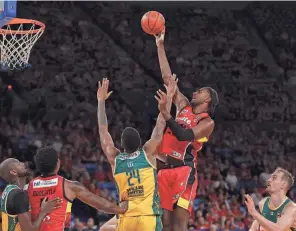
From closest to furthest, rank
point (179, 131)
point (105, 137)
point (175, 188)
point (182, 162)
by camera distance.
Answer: point (179, 131)
point (105, 137)
point (175, 188)
point (182, 162)

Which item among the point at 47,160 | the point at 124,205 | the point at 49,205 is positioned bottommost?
the point at 124,205

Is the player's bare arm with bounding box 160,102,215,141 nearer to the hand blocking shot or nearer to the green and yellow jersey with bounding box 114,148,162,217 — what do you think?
the hand blocking shot

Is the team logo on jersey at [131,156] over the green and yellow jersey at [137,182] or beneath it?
over

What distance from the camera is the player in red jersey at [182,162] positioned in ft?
26.4

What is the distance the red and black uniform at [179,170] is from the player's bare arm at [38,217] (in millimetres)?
1796

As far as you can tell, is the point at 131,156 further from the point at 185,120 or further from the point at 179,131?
the point at 185,120

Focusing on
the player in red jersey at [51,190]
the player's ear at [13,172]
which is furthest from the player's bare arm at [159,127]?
the player's ear at [13,172]

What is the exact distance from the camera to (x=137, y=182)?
7.37 m

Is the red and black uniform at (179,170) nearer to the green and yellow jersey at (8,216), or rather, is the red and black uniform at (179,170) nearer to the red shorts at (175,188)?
the red shorts at (175,188)

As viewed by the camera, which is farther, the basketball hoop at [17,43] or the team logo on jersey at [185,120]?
the basketball hoop at [17,43]

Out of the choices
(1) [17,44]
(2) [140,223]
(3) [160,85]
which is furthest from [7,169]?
(3) [160,85]

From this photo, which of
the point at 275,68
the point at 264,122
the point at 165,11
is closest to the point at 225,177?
the point at 264,122

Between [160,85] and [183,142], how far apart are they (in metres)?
11.5

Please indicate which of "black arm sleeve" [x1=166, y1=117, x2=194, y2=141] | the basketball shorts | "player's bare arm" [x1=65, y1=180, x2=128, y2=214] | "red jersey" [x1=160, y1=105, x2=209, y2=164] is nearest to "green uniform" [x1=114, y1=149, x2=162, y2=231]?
the basketball shorts
